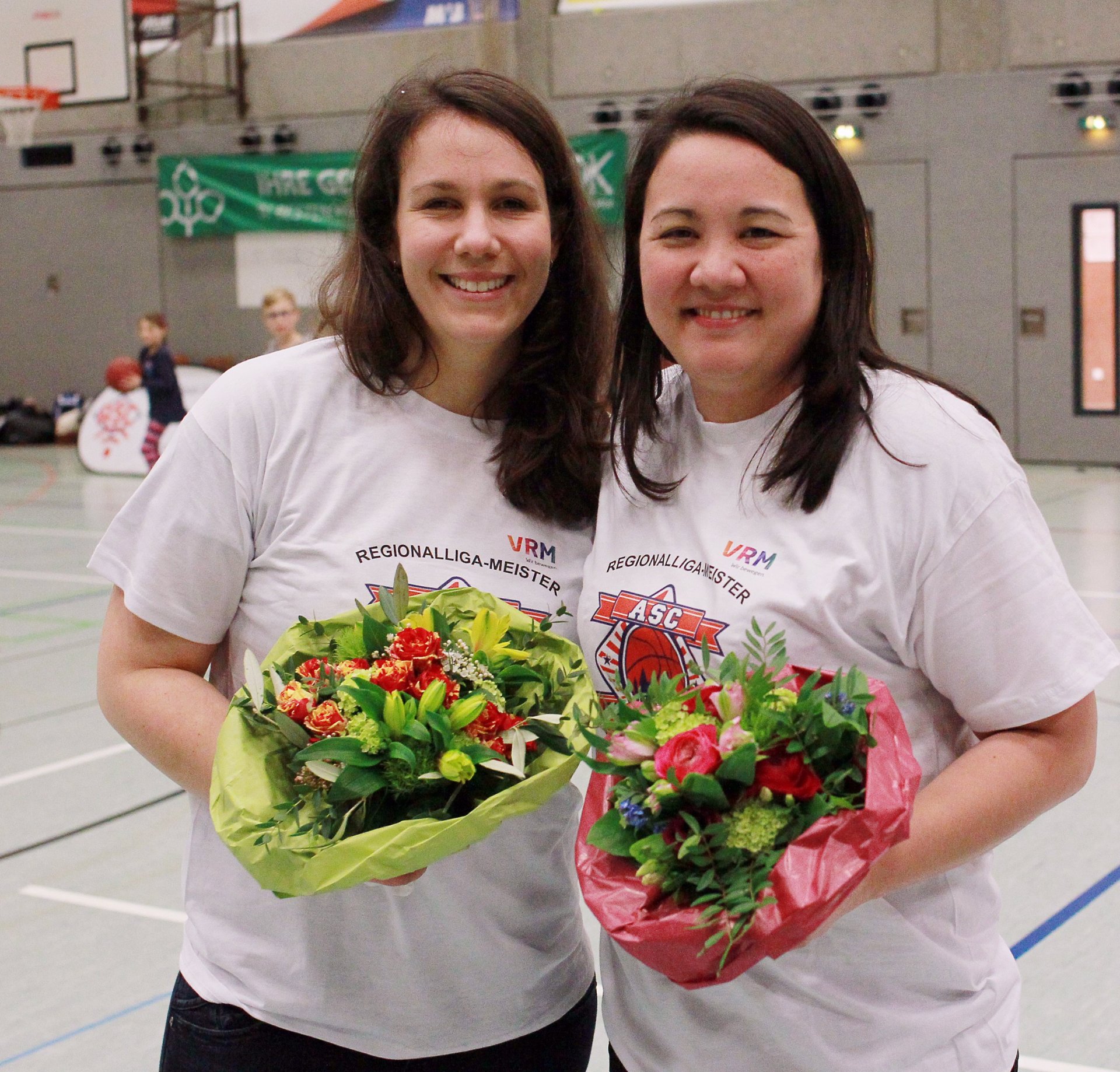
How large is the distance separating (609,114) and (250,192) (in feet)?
13.4

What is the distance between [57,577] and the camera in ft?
27.3

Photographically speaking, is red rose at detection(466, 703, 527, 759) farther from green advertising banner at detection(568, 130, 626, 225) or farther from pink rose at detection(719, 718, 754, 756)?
green advertising banner at detection(568, 130, 626, 225)

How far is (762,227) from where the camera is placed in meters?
1.48

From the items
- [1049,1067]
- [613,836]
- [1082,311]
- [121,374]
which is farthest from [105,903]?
[1082,311]

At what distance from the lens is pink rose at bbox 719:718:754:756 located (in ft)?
3.97

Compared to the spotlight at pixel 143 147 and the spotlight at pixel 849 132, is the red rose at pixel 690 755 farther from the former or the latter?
the spotlight at pixel 143 147

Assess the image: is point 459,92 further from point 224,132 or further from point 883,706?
point 224,132

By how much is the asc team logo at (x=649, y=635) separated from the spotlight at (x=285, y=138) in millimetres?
13948

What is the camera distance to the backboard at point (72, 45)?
13750mm

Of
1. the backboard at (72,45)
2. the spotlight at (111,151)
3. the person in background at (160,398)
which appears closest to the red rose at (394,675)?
the person in background at (160,398)

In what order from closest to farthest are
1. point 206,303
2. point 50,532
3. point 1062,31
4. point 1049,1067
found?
point 1049,1067 → point 50,532 → point 1062,31 → point 206,303

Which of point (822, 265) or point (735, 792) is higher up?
point (822, 265)

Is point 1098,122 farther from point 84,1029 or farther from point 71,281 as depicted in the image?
point 71,281

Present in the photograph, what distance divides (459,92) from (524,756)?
835 millimetres
